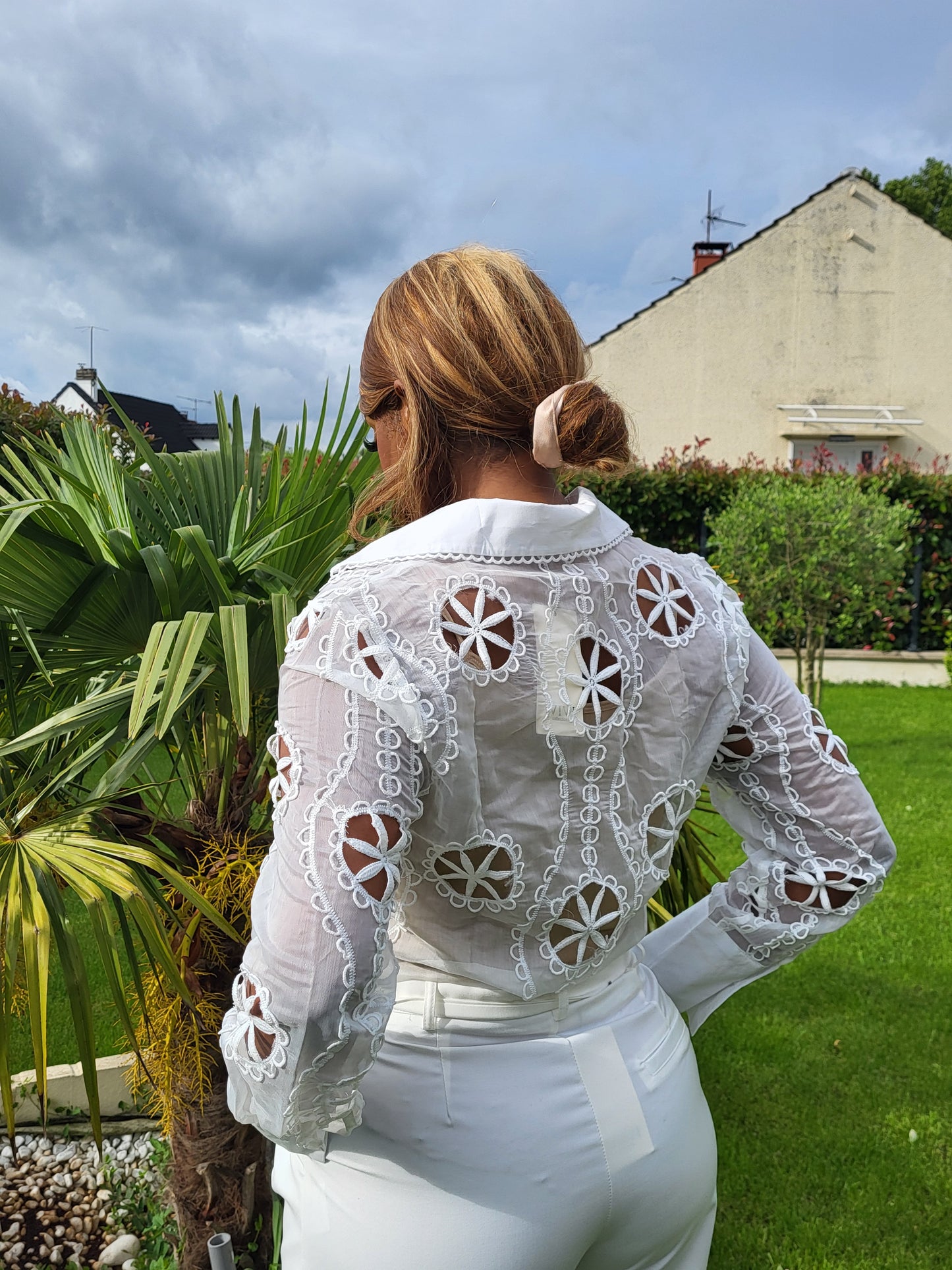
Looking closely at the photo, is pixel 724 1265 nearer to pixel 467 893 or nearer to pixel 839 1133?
pixel 839 1133

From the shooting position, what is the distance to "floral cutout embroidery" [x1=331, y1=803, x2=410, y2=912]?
90 centimetres

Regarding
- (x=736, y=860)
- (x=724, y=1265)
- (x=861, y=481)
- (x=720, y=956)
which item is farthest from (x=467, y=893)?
(x=861, y=481)

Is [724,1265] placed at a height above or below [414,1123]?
below

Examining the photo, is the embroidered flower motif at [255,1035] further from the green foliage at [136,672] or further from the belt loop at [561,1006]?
the green foliage at [136,672]

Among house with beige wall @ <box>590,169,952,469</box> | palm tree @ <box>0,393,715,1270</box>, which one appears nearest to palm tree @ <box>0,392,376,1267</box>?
palm tree @ <box>0,393,715,1270</box>

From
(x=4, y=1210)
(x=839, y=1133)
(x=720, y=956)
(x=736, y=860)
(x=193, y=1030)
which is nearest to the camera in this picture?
(x=720, y=956)

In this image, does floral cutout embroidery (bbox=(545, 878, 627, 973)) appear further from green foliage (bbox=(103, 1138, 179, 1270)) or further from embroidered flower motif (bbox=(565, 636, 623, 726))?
green foliage (bbox=(103, 1138, 179, 1270))

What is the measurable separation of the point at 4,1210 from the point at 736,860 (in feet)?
12.4

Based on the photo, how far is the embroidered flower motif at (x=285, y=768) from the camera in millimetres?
910

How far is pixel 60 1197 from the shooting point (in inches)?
112

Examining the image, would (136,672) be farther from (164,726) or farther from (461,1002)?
(461,1002)

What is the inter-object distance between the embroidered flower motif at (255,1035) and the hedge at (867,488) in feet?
33.2

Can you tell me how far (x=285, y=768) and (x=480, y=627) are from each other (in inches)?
9.3

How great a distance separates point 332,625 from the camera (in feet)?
3.04
